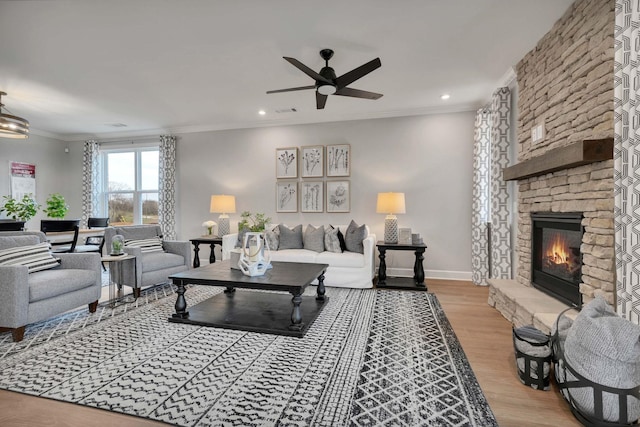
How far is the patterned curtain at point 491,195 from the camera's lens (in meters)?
3.82

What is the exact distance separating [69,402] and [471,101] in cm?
528

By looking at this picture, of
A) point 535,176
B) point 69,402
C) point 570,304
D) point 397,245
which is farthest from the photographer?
point 397,245

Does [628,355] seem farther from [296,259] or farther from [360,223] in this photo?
[360,223]

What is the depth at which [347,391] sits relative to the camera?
5.97 feet

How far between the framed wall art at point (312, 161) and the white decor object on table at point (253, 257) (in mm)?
2437

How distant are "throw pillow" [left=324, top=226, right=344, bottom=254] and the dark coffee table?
1.09 m

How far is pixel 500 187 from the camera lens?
12.9 ft

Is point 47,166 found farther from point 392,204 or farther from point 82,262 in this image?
point 392,204

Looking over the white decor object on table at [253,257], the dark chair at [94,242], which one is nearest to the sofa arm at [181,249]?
the dark chair at [94,242]

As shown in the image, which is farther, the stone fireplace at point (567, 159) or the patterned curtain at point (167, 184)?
the patterned curtain at point (167, 184)

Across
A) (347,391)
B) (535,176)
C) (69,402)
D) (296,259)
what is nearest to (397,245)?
(296,259)

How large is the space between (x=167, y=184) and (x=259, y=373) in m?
4.91

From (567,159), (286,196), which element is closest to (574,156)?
(567,159)

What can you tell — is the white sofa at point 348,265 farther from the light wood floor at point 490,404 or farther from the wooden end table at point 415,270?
the light wood floor at point 490,404
